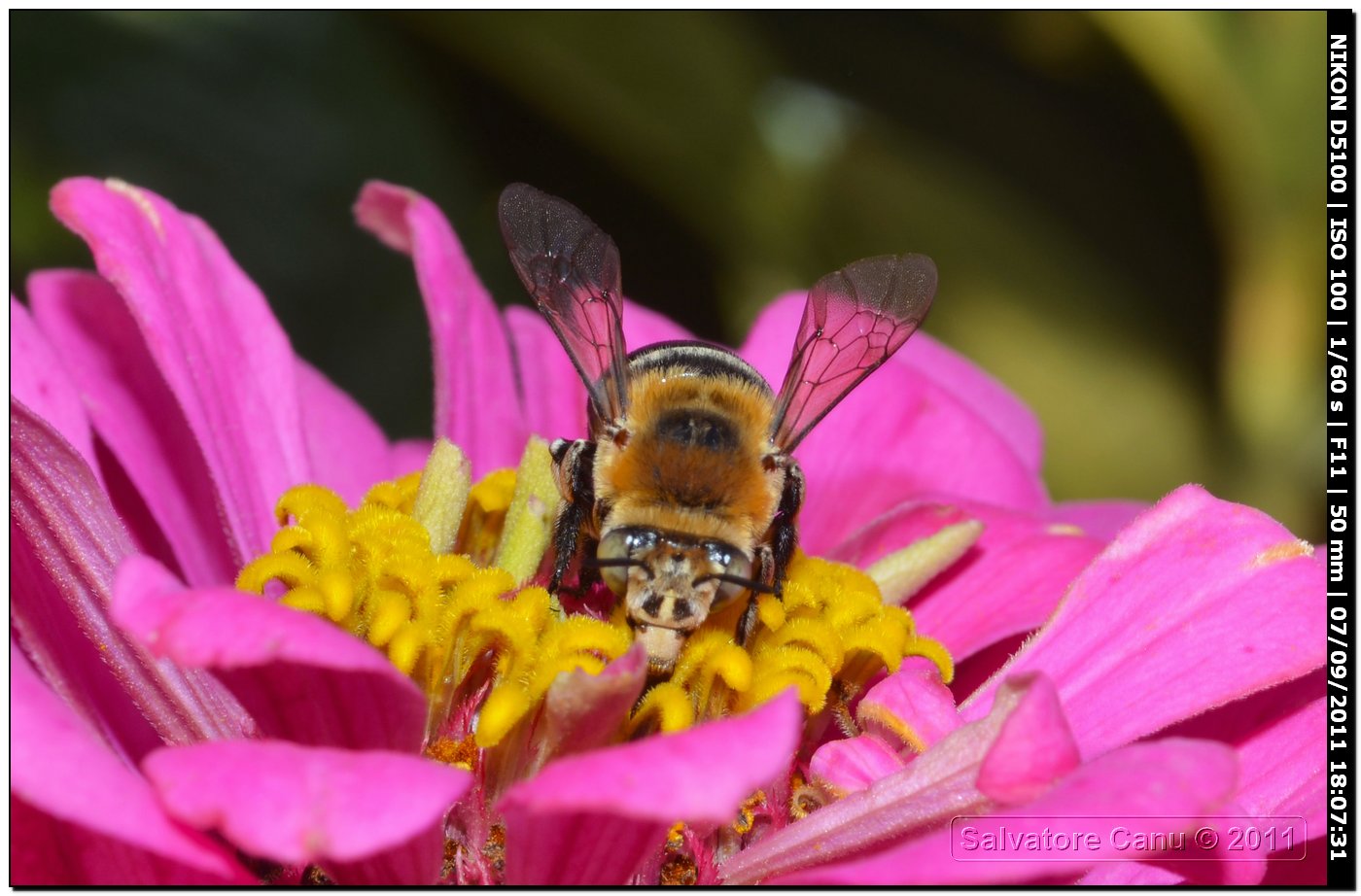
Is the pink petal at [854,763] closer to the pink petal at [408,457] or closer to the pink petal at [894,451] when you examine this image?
the pink petal at [894,451]

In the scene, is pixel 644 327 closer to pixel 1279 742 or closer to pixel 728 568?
pixel 728 568

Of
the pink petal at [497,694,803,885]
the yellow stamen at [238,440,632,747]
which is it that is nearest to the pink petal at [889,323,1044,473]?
the yellow stamen at [238,440,632,747]

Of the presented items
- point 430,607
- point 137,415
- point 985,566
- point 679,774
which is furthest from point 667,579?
point 137,415

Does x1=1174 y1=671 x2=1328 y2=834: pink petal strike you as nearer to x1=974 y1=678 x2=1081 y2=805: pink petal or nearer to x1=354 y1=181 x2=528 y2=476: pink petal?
x1=974 y1=678 x2=1081 y2=805: pink petal

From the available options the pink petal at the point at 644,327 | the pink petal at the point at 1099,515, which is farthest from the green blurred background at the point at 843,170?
the pink petal at the point at 1099,515

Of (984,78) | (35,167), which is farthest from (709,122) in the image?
(35,167)
